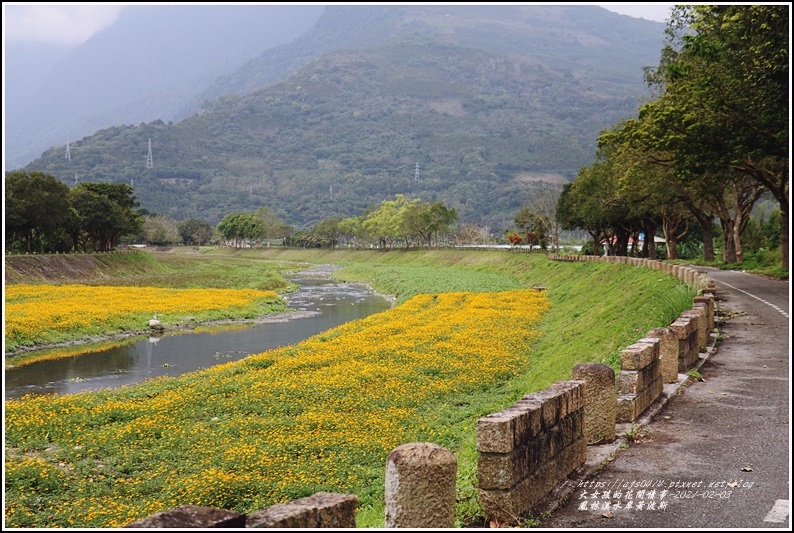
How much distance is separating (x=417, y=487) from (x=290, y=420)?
1151 cm

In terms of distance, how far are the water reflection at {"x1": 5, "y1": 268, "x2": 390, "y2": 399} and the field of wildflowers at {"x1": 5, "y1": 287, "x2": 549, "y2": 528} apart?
388cm

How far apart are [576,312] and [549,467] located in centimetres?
2853

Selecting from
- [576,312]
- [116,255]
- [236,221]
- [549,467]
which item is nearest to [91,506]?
[549,467]

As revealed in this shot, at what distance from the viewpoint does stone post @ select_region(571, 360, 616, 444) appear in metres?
10.8

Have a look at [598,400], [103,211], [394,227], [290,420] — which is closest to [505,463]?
[598,400]

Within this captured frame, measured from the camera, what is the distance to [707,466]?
9.75 meters

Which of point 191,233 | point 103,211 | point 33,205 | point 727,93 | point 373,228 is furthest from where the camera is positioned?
point 191,233

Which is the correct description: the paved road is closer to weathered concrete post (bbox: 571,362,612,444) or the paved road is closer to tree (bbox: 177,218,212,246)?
weathered concrete post (bbox: 571,362,612,444)

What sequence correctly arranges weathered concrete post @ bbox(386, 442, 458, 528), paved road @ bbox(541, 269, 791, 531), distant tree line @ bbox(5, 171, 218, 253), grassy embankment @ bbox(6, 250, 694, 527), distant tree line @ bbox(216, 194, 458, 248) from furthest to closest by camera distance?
distant tree line @ bbox(216, 194, 458, 248) → distant tree line @ bbox(5, 171, 218, 253) → grassy embankment @ bbox(6, 250, 694, 527) → paved road @ bbox(541, 269, 791, 531) → weathered concrete post @ bbox(386, 442, 458, 528)

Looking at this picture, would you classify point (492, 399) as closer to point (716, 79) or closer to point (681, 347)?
point (681, 347)

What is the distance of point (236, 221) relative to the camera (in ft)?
622

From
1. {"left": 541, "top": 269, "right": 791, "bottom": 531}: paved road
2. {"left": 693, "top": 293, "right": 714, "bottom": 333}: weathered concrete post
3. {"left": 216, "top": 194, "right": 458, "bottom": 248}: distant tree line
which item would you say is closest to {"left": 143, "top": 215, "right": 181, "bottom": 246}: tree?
{"left": 216, "top": 194, "right": 458, "bottom": 248}: distant tree line

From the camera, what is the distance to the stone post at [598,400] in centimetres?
1077

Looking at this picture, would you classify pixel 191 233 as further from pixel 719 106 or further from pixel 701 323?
pixel 701 323
